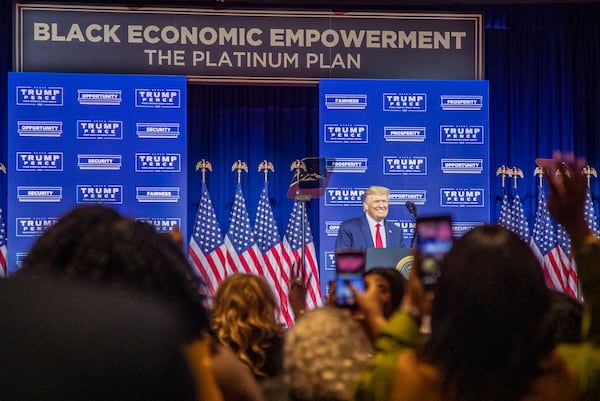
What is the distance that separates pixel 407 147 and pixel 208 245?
234cm

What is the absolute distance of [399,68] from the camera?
877 cm

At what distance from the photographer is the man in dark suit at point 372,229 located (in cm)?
813

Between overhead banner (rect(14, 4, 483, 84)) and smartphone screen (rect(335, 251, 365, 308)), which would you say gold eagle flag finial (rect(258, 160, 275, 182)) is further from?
smartphone screen (rect(335, 251, 365, 308))

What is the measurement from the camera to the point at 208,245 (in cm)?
920

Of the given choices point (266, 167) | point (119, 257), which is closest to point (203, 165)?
point (266, 167)

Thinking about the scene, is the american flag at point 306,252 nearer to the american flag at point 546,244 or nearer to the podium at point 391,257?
the american flag at point 546,244

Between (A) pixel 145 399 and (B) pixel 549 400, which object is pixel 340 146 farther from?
(A) pixel 145 399

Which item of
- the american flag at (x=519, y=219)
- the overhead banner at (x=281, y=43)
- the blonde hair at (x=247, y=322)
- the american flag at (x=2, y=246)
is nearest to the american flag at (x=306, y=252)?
the overhead banner at (x=281, y=43)

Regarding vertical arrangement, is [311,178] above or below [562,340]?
above

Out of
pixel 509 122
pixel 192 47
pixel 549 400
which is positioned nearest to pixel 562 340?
pixel 549 400

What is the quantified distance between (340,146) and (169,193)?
5.67 ft

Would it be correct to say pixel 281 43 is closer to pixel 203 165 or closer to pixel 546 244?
pixel 203 165

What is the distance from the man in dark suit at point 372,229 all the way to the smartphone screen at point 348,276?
5.59 meters

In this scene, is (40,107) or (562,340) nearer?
(562,340)
